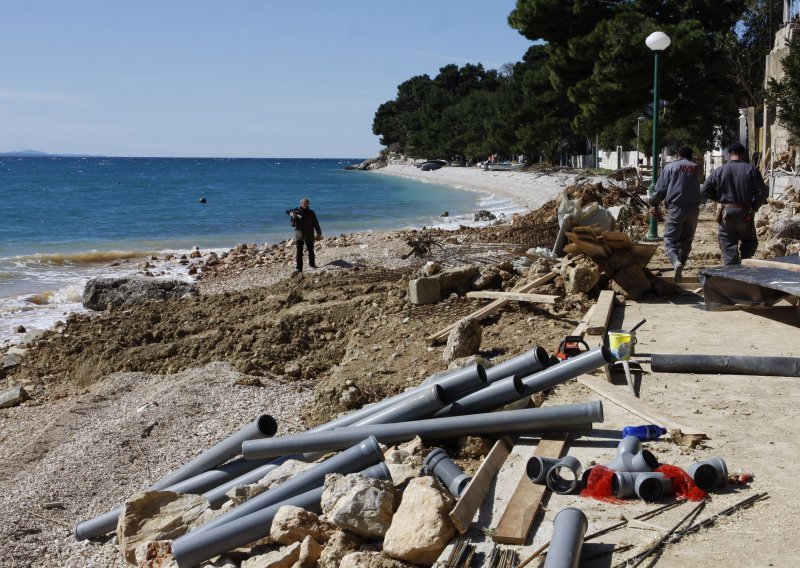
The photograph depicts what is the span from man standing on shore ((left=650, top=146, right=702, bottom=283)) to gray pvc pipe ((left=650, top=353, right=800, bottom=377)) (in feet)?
12.2

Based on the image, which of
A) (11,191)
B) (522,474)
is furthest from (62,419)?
(11,191)

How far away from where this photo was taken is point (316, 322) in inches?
482

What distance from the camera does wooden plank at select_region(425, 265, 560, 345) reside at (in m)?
9.73

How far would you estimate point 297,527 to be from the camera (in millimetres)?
4879

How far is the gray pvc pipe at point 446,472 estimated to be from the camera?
5.15 meters

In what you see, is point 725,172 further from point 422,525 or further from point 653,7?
point 653,7

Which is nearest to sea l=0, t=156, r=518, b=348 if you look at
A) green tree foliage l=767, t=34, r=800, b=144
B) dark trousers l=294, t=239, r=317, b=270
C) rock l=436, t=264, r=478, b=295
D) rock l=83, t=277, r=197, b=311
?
rock l=83, t=277, r=197, b=311

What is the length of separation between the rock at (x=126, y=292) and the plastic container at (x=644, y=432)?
43.3ft

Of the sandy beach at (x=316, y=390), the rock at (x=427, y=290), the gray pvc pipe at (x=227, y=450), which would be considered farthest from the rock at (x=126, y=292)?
the gray pvc pipe at (x=227, y=450)

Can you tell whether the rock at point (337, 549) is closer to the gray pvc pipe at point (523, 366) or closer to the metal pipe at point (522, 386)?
the metal pipe at point (522, 386)

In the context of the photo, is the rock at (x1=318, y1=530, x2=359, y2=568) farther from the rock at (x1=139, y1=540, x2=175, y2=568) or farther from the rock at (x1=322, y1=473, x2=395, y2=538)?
the rock at (x1=139, y1=540, x2=175, y2=568)

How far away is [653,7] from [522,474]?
29.8 meters

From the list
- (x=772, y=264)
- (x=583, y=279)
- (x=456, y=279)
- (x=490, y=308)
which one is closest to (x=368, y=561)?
(x=490, y=308)

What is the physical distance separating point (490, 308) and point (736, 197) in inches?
132
